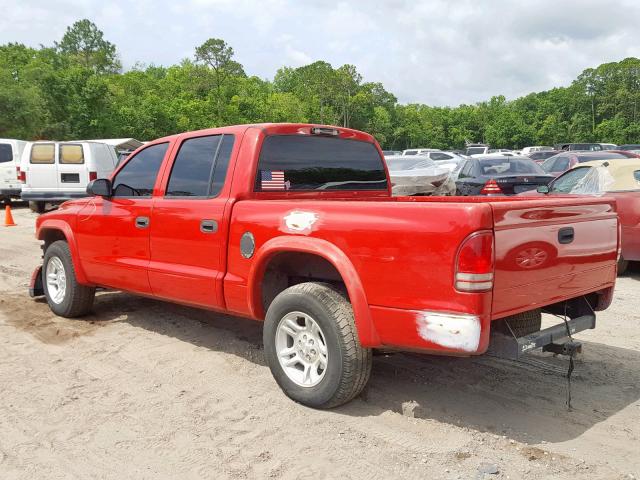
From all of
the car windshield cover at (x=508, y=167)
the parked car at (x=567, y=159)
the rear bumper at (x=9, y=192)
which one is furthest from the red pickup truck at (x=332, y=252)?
the rear bumper at (x=9, y=192)

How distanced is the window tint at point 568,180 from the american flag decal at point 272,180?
5798 millimetres

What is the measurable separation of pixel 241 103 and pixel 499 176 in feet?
158

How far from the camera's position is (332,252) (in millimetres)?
3570

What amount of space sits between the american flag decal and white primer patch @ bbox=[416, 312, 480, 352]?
1714 millimetres

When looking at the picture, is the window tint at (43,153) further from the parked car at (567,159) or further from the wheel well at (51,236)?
the parked car at (567,159)

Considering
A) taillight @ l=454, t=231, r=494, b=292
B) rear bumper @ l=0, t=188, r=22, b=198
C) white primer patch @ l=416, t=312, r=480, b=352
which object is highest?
taillight @ l=454, t=231, r=494, b=292

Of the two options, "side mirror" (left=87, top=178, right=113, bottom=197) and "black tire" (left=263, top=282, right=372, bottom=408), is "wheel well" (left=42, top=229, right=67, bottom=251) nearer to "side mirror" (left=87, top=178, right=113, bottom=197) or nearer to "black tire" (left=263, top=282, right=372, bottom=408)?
"side mirror" (left=87, top=178, right=113, bottom=197)

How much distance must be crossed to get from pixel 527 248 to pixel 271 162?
2.01m

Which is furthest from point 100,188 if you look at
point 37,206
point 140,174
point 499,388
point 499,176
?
point 37,206

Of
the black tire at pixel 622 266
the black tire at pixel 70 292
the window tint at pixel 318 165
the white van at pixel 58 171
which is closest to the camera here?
the window tint at pixel 318 165

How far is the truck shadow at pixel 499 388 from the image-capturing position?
3588 millimetres

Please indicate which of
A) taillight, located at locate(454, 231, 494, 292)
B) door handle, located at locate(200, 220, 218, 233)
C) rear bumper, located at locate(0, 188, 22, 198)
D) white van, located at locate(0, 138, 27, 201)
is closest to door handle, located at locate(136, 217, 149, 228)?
door handle, located at locate(200, 220, 218, 233)

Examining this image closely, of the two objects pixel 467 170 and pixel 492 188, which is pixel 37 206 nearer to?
pixel 467 170

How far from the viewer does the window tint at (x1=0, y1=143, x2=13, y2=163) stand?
1834 centimetres
